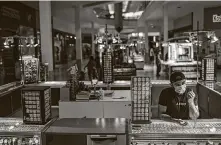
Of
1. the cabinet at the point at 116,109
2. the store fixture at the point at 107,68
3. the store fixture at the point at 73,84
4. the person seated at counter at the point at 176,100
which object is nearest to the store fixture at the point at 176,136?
the person seated at counter at the point at 176,100

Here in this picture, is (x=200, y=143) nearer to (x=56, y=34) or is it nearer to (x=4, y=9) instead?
(x=4, y=9)

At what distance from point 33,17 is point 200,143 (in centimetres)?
1614

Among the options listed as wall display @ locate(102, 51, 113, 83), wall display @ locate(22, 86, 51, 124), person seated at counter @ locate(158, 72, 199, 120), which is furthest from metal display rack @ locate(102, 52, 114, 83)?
wall display @ locate(22, 86, 51, 124)

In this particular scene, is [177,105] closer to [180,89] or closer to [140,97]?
[180,89]

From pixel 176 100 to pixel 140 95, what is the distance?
0.45 meters

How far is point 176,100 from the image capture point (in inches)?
149

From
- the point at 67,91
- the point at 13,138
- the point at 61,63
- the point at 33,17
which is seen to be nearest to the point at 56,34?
the point at 61,63

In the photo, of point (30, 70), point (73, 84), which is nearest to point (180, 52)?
point (30, 70)

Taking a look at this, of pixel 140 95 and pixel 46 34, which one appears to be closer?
pixel 140 95

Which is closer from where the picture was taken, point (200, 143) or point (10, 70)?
point (200, 143)

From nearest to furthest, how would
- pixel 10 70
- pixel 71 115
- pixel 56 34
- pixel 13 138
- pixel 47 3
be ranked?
pixel 13 138 → pixel 71 115 → pixel 47 3 → pixel 10 70 → pixel 56 34

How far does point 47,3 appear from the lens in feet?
42.7

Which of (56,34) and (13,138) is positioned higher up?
(56,34)

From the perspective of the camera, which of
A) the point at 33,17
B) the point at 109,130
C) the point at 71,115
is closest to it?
the point at 109,130
